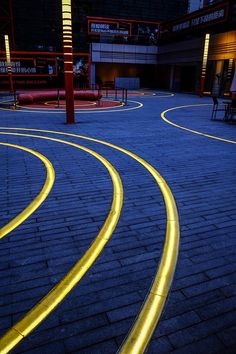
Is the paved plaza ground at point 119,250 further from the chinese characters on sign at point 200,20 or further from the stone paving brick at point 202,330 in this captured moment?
the chinese characters on sign at point 200,20

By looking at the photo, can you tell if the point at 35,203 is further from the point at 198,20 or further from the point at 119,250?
the point at 198,20

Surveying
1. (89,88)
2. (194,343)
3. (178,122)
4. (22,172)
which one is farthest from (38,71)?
(194,343)

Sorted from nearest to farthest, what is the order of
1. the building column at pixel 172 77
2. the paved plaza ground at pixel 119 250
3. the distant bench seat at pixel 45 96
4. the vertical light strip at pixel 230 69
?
the paved plaza ground at pixel 119 250 → the distant bench seat at pixel 45 96 → the vertical light strip at pixel 230 69 → the building column at pixel 172 77

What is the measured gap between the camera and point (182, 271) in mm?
3549

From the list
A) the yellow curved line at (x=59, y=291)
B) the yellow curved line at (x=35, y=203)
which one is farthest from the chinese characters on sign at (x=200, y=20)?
the yellow curved line at (x=59, y=291)

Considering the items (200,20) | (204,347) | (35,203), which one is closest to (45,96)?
(200,20)

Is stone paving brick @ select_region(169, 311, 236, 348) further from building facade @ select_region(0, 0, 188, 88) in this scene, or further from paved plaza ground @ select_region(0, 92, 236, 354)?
building facade @ select_region(0, 0, 188, 88)

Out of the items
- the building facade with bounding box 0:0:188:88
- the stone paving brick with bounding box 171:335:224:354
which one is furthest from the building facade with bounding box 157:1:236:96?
the stone paving brick with bounding box 171:335:224:354

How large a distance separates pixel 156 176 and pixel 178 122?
8.12 m

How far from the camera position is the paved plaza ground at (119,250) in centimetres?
272

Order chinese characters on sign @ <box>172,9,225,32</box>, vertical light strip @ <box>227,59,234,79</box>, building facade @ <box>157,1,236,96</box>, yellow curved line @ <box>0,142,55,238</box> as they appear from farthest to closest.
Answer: vertical light strip @ <box>227,59,234,79</box>, building facade @ <box>157,1,236,96</box>, chinese characters on sign @ <box>172,9,225,32</box>, yellow curved line @ <box>0,142,55,238</box>

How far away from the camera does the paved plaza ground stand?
272 cm

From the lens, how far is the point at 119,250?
12.9 ft

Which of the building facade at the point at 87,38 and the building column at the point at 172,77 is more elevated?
the building facade at the point at 87,38
